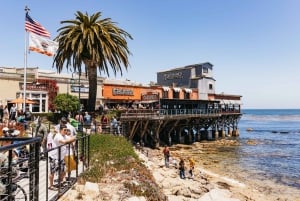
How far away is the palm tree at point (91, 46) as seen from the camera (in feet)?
102

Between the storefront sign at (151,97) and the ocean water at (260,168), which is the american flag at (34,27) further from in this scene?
the storefront sign at (151,97)

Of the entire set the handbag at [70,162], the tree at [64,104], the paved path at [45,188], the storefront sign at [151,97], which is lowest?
the paved path at [45,188]

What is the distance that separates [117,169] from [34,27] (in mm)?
14970

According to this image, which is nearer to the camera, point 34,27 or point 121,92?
point 34,27

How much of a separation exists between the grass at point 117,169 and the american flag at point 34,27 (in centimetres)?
954

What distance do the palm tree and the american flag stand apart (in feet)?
15.7

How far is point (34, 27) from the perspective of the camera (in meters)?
24.4

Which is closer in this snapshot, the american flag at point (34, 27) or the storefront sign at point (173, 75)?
the american flag at point (34, 27)

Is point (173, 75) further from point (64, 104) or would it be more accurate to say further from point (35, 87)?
point (64, 104)

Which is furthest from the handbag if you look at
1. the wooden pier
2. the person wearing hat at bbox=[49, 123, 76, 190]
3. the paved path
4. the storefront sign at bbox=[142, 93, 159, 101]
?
the storefront sign at bbox=[142, 93, 159, 101]

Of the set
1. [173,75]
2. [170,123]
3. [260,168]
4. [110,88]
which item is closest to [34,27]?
[110,88]

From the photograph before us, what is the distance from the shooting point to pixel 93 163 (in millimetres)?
13844

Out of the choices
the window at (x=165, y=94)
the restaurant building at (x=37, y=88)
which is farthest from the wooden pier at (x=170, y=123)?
the restaurant building at (x=37, y=88)

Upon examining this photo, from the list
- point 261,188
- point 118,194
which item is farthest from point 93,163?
point 261,188
